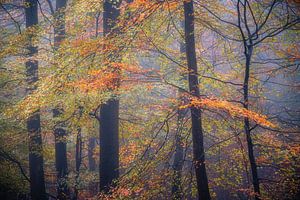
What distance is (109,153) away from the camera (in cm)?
912

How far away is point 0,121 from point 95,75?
18.1 feet

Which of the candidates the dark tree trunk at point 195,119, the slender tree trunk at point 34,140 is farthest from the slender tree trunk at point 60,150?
the dark tree trunk at point 195,119

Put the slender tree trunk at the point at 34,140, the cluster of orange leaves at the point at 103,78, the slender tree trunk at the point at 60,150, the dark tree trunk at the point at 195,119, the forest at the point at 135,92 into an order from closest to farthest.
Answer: the forest at the point at 135,92 < the cluster of orange leaves at the point at 103,78 < the dark tree trunk at the point at 195,119 < the slender tree trunk at the point at 60,150 < the slender tree trunk at the point at 34,140

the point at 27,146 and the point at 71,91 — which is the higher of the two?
the point at 71,91

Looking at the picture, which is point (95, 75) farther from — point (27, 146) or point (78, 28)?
point (27, 146)

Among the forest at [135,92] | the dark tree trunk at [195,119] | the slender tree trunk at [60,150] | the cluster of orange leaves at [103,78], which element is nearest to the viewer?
the forest at [135,92]

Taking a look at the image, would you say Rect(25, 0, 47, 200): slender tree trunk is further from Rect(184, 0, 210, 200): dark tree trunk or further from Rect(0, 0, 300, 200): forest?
Rect(184, 0, 210, 200): dark tree trunk

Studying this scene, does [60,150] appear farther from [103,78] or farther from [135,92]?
[103,78]

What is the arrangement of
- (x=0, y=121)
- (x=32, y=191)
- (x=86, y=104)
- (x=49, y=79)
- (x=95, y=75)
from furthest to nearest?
(x=32, y=191)
(x=0, y=121)
(x=86, y=104)
(x=95, y=75)
(x=49, y=79)

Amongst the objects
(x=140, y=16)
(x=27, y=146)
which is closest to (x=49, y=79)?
(x=140, y=16)

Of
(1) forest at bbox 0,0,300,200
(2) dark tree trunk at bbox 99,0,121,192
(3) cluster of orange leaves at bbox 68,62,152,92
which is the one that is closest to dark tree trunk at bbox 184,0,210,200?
(1) forest at bbox 0,0,300,200

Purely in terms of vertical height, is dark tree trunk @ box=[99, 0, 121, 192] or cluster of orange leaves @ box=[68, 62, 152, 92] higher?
cluster of orange leaves @ box=[68, 62, 152, 92]

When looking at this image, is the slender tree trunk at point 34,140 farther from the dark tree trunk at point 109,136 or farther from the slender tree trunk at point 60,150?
the dark tree trunk at point 109,136

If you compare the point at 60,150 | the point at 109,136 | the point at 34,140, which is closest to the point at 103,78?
the point at 109,136
